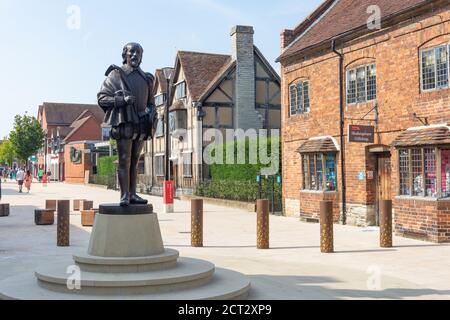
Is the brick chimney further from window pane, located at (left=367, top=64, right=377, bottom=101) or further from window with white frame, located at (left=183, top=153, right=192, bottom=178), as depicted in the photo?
window pane, located at (left=367, top=64, right=377, bottom=101)

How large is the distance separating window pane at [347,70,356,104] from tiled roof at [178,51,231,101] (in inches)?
585

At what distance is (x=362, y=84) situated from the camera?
16.0 metres

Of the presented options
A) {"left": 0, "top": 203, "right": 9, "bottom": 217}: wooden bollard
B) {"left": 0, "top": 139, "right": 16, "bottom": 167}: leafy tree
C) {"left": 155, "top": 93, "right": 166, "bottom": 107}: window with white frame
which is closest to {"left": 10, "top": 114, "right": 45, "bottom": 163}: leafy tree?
{"left": 0, "top": 139, "right": 16, "bottom": 167}: leafy tree

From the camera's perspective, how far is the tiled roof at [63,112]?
251 ft

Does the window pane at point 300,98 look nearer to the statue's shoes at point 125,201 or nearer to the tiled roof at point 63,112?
the statue's shoes at point 125,201

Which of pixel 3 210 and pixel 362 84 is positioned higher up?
pixel 362 84

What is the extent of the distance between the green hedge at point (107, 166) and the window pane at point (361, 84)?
29569 millimetres

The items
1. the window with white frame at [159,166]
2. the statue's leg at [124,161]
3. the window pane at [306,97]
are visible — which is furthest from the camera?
the window with white frame at [159,166]

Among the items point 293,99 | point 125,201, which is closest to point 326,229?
point 125,201

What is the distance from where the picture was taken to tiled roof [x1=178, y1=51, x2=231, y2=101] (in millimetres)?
31156

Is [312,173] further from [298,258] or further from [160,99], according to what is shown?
[160,99]

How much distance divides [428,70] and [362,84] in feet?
9.04

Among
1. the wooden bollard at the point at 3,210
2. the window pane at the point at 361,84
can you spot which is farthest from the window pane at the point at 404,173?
the wooden bollard at the point at 3,210
